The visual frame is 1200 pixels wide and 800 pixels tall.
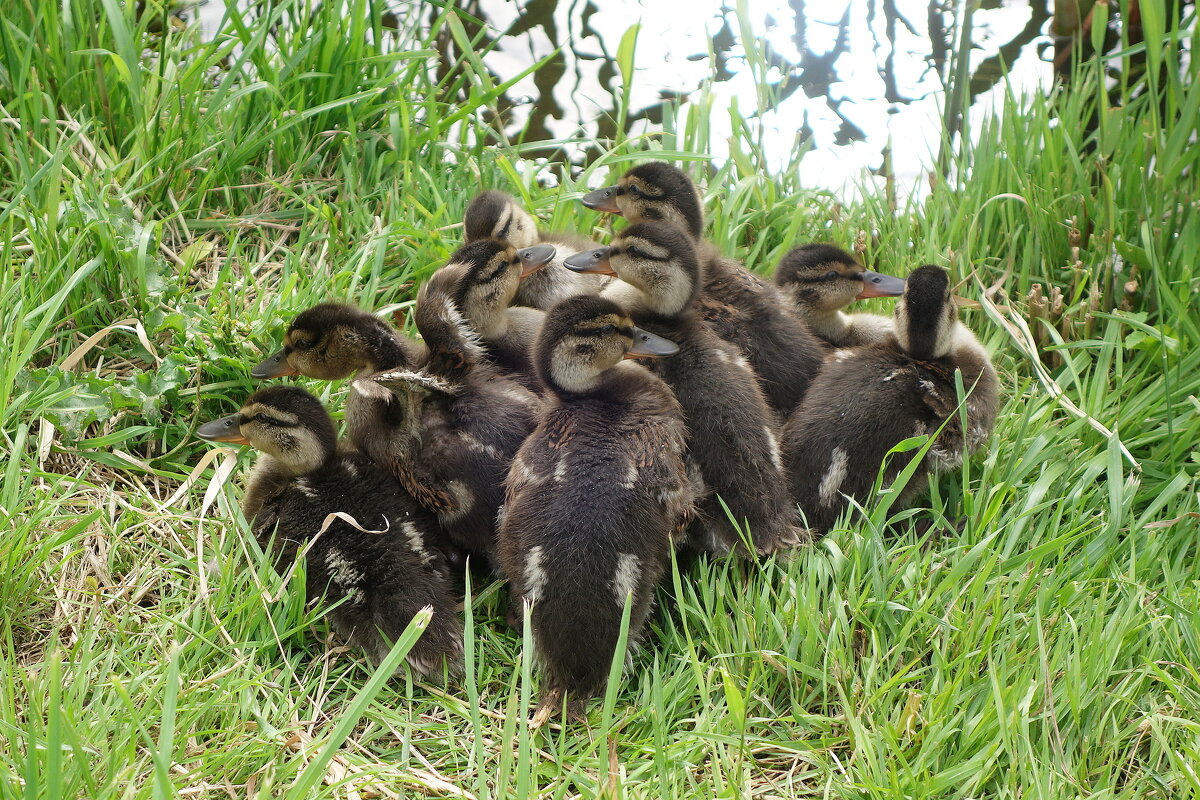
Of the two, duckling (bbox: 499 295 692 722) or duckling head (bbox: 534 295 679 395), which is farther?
duckling head (bbox: 534 295 679 395)

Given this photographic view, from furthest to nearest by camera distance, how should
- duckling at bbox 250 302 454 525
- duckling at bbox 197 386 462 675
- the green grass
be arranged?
duckling at bbox 250 302 454 525, duckling at bbox 197 386 462 675, the green grass

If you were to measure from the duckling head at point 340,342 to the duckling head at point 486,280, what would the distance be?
220 mm

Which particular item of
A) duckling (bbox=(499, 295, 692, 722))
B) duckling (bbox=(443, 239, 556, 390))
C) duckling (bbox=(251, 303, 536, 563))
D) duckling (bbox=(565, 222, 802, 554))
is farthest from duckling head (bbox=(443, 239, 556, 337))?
duckling (bbox=(499, 295, 692, 722))

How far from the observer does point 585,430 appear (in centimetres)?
284

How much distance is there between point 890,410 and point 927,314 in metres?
0.31

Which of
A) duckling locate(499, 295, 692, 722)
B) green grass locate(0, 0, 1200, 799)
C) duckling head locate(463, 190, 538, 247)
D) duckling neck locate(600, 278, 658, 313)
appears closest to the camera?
green grass locate(0, 0, 1200, 799)

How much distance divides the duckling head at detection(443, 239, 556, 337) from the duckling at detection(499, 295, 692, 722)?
35 cm

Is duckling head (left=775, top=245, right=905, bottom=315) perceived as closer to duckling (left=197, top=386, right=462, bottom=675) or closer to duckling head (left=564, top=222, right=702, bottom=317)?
duckling head (left=564, top=222, right=702, bottom=317)

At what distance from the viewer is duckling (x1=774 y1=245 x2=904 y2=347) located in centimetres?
343

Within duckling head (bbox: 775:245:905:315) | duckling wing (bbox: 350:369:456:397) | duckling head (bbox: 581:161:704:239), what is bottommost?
duckling wing (bbox: 350:369:456:397)

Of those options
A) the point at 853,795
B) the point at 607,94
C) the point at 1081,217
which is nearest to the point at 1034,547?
the point at 853,795

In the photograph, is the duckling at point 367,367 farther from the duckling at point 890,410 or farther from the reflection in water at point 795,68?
the reflection in water at point 795,68

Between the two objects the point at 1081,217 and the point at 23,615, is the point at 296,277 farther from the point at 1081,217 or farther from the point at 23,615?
the point at 1081,217

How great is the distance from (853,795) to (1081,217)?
8.04 feet
